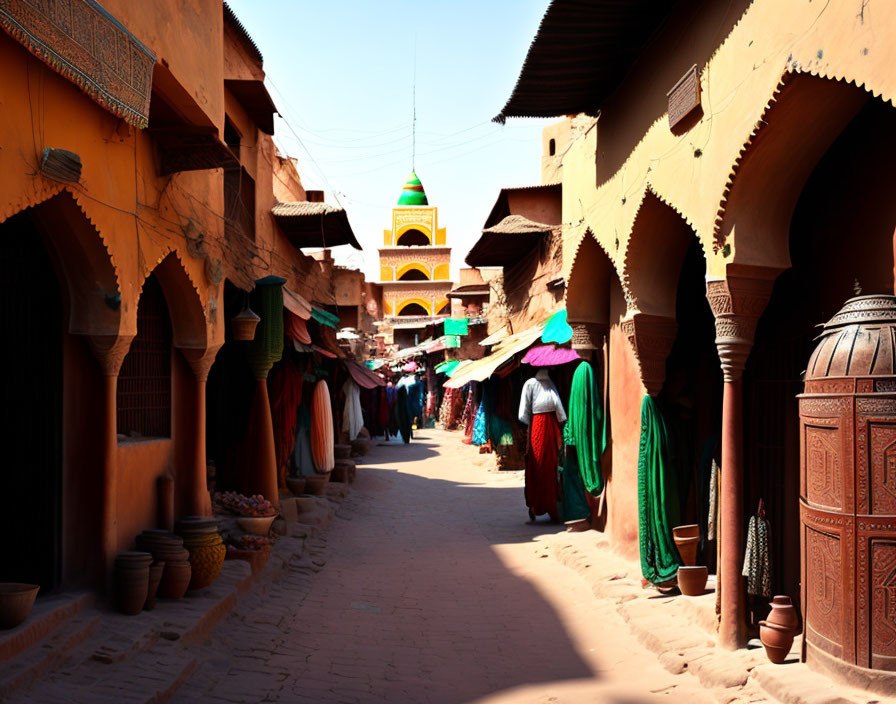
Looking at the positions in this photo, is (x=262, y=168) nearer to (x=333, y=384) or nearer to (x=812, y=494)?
(x=333, y=384)

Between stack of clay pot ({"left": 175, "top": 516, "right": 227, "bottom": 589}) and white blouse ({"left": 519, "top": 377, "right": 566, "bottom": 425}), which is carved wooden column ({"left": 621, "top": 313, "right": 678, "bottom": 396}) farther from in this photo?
stack of clay pot ({"left": 175, "top": 516, "right": 227, "bottom": 589})

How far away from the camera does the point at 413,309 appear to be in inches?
1748

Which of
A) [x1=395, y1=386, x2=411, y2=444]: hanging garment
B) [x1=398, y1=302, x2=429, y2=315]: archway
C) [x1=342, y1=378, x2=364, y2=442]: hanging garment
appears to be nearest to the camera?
[x1=342, y1=378, x2=364, y2=442]: hanging garment

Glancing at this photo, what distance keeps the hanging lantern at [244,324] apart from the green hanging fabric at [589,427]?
384 centimetres

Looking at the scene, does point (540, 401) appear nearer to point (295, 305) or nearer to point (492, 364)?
point (492, 364)

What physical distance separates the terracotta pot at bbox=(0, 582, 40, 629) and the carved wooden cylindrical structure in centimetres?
457

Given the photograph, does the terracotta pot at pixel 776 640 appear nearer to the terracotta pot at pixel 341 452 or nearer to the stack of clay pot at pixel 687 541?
the stack of clay pot at pixel 687 541

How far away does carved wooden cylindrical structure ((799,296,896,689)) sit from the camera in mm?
3867

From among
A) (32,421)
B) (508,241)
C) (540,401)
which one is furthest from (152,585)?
(508,241)

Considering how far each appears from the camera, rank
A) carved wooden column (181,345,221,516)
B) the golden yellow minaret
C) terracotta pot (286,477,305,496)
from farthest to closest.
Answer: the golden yellow minaret < terracotta pot (286,477,305,496) < carved wooden column (181,345,221,516)

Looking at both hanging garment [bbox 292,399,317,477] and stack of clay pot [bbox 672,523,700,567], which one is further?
hanging garment [bbox 292,399,317,477]

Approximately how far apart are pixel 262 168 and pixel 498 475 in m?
7.87

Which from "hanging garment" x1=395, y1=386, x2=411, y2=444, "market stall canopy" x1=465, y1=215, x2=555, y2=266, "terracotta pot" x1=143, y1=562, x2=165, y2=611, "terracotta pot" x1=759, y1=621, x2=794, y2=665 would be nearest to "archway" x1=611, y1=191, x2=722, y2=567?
"terracotta pot" x1=759, y1=621, x2=794, y2=665

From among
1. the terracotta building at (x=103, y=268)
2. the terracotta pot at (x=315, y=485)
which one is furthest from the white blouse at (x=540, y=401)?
the terracotta building at (x=103, y=268)
